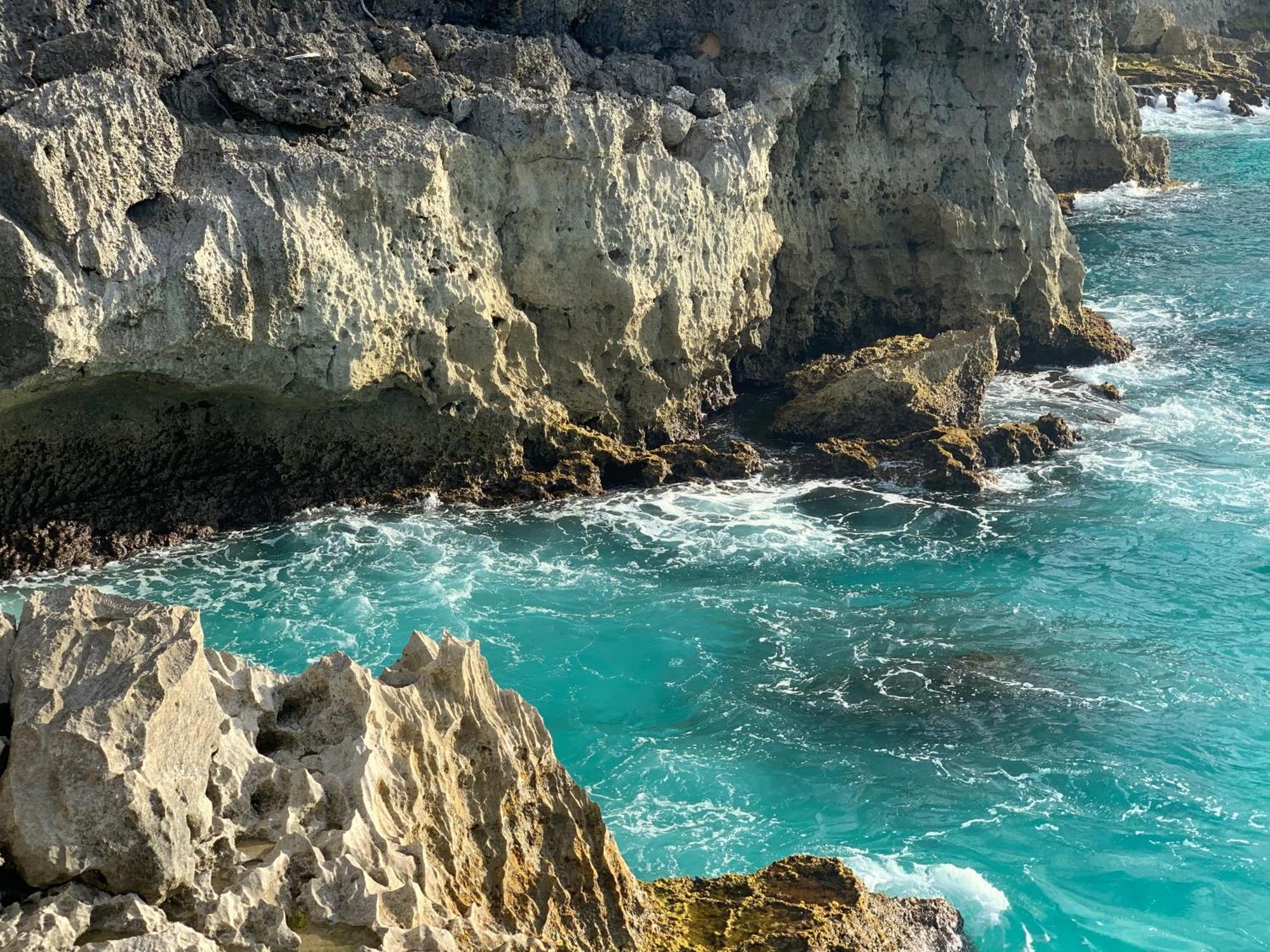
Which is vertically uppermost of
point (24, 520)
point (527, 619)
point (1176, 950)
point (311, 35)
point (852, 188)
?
point (311, 35)

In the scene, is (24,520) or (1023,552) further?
(1023,552)

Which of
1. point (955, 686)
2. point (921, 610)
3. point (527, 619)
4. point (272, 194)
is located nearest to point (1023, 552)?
point (921, 610)

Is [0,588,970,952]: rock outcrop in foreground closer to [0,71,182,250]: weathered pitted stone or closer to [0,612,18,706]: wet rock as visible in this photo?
[0,612,18,706]: wet rock

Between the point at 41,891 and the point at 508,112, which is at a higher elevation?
the point at 508,112

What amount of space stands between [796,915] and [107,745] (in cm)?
688

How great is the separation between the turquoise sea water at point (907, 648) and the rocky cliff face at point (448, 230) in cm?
212

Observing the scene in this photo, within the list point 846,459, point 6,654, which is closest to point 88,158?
point 6,654

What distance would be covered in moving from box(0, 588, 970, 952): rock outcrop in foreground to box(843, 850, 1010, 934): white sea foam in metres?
3.27

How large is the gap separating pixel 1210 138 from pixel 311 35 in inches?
1806

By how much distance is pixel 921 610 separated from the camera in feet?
83.9


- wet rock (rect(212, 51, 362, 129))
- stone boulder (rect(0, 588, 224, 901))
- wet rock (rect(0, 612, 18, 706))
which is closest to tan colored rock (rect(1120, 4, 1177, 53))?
wet rock (rect(212, 51, 362, 129))

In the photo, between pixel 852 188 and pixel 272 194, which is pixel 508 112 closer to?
pixel 272 194

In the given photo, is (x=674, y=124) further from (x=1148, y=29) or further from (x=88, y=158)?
(x=1148, y=29)

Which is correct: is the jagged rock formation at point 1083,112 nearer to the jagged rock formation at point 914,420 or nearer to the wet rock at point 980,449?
the jagged rock formation at point 914,420
